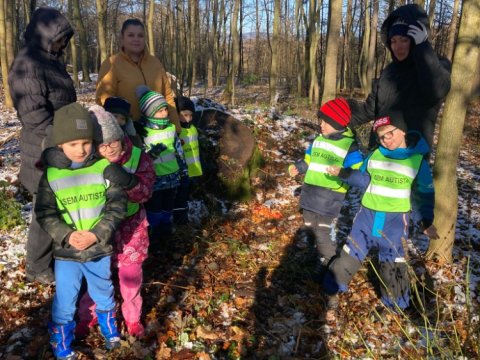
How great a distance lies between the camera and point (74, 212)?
97.3 inches

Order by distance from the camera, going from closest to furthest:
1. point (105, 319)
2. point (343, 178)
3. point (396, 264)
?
point (105, 319)
point (396, 264)
point (343, 178)

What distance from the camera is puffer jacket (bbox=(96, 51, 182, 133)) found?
3.96m

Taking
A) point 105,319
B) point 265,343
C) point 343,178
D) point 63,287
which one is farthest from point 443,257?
point 63,287

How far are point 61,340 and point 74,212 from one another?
92cm

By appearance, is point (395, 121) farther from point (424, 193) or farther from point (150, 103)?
point (150, 103)

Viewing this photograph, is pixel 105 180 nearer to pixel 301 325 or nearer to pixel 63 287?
pixel 63 287

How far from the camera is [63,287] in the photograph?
255cm

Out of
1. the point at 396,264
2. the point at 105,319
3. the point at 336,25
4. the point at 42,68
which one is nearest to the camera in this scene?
the point at 105,319

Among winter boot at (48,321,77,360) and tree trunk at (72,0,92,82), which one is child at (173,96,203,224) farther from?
tree trunk at (72,0,92,82)

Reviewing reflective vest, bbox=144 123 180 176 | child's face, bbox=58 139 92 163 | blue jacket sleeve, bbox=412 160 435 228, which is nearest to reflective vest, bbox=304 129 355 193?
blue jacket sleeve, bbox=412 160 435 228

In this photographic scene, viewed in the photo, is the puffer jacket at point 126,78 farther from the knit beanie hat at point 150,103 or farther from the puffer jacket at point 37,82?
the puffer jacket at point 37,82

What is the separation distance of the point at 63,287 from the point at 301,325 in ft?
6.60

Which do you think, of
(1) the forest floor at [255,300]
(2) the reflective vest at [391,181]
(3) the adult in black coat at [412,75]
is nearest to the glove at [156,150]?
(1) the forest floor at [255,300]

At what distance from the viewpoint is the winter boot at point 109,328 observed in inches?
108
